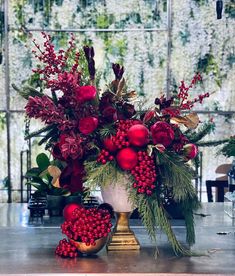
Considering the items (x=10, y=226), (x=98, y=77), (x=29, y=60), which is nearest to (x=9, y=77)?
(x=29, y=60)

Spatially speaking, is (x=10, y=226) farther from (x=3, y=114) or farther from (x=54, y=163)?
(x=3, y=114)

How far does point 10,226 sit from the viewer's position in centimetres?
199

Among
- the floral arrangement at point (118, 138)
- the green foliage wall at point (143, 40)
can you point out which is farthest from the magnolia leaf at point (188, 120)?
the green foliage wall at point (143, 40)

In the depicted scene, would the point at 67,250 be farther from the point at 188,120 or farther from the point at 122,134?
the point at 188,120

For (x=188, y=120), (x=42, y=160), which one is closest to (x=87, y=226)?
(x=188, y=120)

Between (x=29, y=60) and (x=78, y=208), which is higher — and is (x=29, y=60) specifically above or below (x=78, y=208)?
above

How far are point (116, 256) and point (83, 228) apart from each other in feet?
0.36

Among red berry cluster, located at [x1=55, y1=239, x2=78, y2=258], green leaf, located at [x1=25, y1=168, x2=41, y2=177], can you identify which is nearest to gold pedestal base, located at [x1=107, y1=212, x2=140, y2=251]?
red berry cluster, located at [x1=55, y1=239, x2=78, y2=258]

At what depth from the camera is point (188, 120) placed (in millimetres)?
1580

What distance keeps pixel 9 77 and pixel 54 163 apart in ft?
8.67

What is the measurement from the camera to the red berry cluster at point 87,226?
1.50 meters

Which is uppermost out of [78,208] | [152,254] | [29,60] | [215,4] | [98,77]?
[215,4]

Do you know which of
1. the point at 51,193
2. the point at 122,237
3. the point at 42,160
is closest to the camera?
the point at 122,237

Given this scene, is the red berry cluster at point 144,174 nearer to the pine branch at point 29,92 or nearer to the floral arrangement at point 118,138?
the floral arrangement at point 118,138
